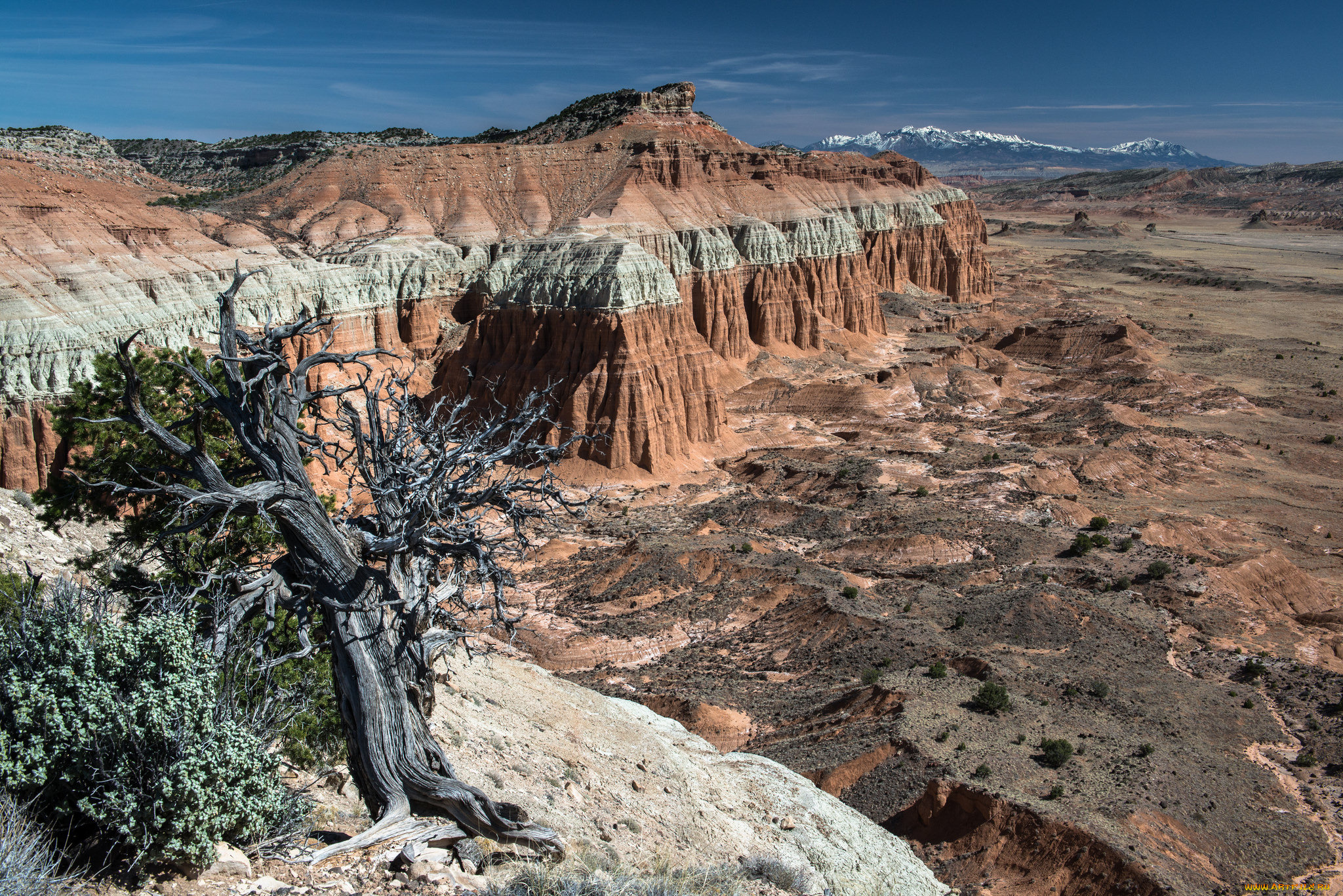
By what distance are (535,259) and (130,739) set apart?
48.3 metres

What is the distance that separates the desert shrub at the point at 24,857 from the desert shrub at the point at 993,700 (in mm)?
21143

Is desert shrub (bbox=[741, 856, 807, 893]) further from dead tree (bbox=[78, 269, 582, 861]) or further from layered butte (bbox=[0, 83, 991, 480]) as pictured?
layered butte (bbox=[0, 83, 991, 480])

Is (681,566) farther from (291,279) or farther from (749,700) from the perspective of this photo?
(291,279)

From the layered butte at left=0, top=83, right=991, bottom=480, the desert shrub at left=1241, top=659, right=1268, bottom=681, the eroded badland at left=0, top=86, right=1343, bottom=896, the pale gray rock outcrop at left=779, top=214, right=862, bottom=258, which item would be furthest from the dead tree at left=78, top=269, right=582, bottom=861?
the pale gray rock outcrop at left=779, top=214, right=862, bottom=258

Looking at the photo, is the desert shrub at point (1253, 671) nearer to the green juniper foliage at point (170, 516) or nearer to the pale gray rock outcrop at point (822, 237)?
the green juniper foliage at point (170, 516)

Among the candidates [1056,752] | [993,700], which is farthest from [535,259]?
[1056,752]

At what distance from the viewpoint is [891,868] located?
15.7m

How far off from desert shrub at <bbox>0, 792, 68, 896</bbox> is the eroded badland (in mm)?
6419

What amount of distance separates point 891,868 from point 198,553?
1376cm

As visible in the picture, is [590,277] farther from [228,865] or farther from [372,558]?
[228,865]

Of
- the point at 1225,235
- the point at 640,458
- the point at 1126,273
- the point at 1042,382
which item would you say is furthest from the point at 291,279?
the point at 1225,235

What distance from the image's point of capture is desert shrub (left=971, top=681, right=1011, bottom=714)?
22.5 m

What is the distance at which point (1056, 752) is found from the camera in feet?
66.3

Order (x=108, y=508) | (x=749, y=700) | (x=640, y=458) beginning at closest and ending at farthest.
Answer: (x=108, y=508) → (x=749, y=700) → (x=640, y=458)
